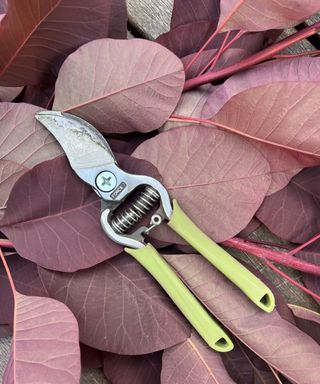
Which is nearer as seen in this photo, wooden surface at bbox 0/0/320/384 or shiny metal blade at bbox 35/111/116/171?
shiny metal blade at bbox 35/111/116/171

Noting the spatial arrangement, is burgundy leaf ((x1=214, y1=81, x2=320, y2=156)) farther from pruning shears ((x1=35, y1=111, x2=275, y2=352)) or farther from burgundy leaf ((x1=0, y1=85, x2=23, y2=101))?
burgundy leaf ((x1=0, y1=85, x2=23, y2=101))

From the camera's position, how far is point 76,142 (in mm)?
527

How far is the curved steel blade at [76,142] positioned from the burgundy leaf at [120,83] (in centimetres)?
2

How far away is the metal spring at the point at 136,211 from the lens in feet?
1.74

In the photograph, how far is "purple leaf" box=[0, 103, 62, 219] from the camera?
532 mm

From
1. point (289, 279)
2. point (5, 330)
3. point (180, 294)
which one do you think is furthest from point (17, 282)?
point (289, 279)

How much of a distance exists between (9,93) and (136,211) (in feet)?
0.62

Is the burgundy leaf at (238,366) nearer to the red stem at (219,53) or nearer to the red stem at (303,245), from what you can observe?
the red stem at (303,245)

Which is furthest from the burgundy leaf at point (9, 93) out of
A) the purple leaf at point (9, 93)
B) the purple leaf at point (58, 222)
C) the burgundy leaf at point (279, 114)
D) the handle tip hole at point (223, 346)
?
the handle tip hole at point (223, 346)

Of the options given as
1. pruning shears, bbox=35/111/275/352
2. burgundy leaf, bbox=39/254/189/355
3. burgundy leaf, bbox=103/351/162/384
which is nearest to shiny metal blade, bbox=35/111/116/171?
pruning shears, bbox=35/111/275/352

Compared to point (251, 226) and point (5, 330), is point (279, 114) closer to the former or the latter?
point (251, 226)

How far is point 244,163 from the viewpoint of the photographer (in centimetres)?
55

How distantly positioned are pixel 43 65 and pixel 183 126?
5.9 inches

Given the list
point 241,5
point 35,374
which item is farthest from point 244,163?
point 35,374
